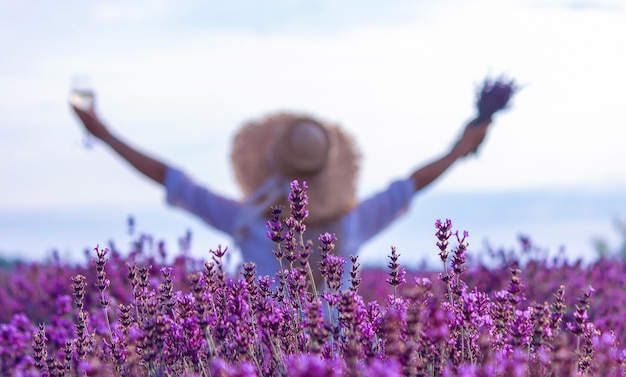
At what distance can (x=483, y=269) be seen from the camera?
7.30 m

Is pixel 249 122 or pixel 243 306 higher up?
pixel 249 122

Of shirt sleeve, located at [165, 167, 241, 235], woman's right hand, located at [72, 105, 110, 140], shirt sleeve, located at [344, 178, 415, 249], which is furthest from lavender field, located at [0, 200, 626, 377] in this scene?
woman's right hand, located at [72, 105, 110, 140]

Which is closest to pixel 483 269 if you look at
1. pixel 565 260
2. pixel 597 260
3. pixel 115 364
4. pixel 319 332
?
pixel 565 260

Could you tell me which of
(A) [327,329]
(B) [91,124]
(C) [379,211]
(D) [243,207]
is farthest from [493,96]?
(A) [327,329]

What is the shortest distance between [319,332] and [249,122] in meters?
4.61

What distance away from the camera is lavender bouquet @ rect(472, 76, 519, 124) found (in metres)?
6.06

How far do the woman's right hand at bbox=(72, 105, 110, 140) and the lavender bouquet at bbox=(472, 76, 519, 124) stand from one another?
272cm

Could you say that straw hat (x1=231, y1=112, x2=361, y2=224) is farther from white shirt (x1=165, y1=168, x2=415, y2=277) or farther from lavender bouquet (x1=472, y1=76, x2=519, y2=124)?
lavender bouquet (x1=472, y1=76, x2=519, y2=124)

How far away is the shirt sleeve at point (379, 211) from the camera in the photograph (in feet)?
19.9

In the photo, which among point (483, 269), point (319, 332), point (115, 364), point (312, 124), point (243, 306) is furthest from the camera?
point (483, 269)

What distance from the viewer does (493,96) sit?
20.1 ft

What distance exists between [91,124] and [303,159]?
5.50ft

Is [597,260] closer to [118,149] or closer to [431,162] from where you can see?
[431,162]

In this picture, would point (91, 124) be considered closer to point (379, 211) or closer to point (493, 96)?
point (379, 211)
